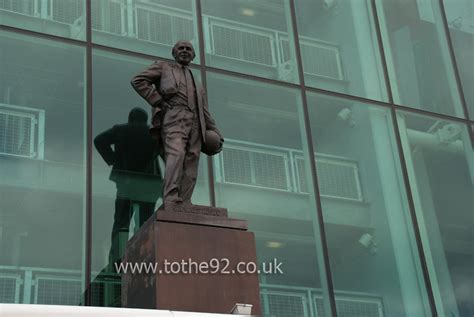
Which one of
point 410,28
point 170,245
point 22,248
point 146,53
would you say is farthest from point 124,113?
point 410,28

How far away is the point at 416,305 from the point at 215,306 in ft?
15.7

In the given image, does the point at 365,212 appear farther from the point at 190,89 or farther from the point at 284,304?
the point at 190,89

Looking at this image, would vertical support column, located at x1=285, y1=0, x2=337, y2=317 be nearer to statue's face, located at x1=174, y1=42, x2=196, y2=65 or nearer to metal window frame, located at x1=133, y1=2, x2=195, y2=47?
metal window frame, located at x1=133, y1=2, x2=195, y2=47

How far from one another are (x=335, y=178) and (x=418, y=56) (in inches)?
135

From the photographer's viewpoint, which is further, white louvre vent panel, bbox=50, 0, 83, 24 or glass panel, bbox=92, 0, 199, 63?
glass panel, bbox=92, 0, 199, 63

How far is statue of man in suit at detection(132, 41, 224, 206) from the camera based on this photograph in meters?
10.2

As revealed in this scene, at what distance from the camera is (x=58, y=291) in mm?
10586

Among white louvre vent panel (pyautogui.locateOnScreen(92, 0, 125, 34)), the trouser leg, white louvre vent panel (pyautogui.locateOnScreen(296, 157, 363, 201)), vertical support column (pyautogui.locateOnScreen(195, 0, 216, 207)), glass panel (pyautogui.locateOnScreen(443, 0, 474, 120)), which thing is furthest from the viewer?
glass panel (pyautogui.locateOnScreen(443, 0, 474, 120))

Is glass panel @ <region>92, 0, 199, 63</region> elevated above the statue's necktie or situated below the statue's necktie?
above

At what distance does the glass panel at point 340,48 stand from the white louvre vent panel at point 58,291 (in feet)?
17.8

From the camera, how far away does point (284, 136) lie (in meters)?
13.4

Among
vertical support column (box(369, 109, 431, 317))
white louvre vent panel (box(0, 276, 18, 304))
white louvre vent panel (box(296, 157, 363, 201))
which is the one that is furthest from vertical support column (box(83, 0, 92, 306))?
vertical support column (box(369, 109, 431, 317))

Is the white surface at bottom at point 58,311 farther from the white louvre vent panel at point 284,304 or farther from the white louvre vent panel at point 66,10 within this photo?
the white louvre vent panel at point 66,10

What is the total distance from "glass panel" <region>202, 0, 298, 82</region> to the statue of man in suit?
2680 mm
